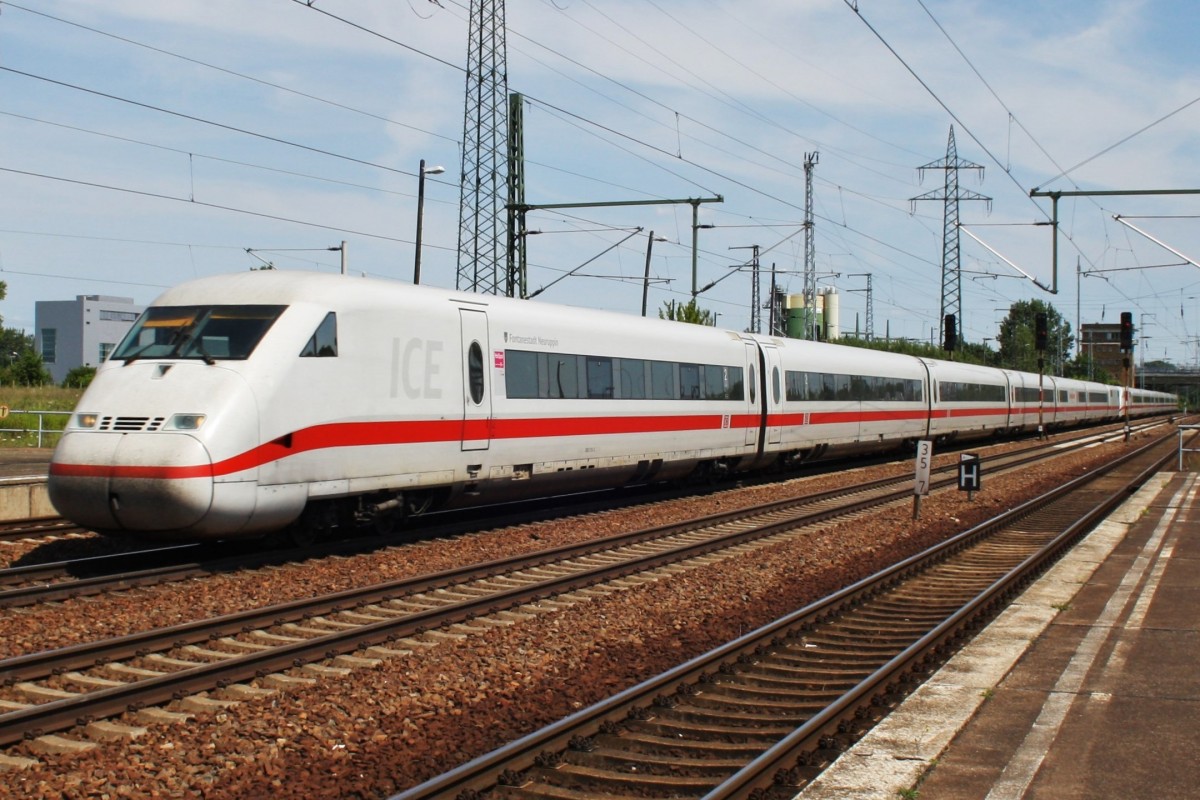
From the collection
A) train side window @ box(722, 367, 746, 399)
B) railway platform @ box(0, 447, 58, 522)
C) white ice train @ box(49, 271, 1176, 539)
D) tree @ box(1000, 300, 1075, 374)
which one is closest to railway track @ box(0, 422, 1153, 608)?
white ice train @ box(49, 271, 1176, 539)

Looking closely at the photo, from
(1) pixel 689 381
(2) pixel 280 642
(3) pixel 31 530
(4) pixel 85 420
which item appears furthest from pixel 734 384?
(2) pixel 280 642

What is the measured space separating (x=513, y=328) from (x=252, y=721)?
30.6 ft

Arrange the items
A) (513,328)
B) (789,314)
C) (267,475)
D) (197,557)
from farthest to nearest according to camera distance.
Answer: (789,314), (513,328), (197,557), (267,475)

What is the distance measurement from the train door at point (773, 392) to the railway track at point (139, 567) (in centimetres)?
1051

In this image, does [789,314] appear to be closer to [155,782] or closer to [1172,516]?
[1172,516]

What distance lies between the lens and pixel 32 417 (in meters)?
35.0

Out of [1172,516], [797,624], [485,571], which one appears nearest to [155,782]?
[797,624]

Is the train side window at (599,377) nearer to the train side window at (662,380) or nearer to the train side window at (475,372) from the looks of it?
the train side window at (662,380)

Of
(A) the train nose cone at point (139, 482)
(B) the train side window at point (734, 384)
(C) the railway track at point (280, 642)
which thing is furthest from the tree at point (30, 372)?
(C) the railway track at point (280, 642)

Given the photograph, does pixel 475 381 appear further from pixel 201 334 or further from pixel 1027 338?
pixel 1027 338

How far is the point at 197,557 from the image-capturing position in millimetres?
12680

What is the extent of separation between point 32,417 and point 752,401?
2324 centimetres

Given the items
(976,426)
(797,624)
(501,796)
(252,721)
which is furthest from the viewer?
(976,426)

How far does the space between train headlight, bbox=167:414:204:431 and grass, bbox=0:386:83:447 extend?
56.5 feet
